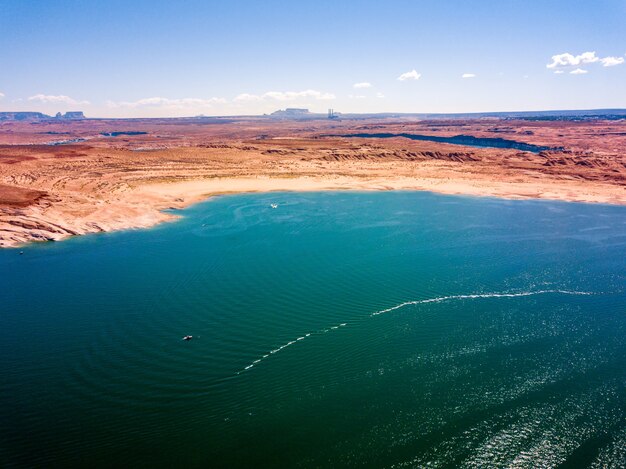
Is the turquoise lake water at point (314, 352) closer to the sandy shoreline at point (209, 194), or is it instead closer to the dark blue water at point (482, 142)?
the sandy shoreline at point (209, 194)

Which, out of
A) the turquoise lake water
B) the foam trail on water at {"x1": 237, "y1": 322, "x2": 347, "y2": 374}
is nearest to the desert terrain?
the turquoise lake water

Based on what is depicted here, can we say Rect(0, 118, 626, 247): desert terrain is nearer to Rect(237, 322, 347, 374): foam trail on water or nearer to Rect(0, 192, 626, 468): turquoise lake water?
Rect(0, 192, 626, 468): turquoise lake water

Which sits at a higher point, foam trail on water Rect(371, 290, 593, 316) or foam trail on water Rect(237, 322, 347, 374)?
foam trail on water Rect(371, 290, 593, 316)

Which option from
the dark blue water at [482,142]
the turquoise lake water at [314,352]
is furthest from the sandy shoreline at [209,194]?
the dark blue water at [482,142]

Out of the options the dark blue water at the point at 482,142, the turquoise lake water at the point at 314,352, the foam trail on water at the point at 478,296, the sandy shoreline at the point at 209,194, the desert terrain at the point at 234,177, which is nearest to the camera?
the turquoise lake water at the point at 314,352

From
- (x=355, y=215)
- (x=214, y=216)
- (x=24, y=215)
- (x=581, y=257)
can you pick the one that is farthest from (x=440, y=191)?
(x=24, y=215)

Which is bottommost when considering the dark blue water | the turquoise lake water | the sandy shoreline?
the turquoise lake water

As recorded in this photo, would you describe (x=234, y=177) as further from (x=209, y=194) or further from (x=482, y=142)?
(x=482, y=142)

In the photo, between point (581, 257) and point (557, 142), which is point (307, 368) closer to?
point (581, 257)
